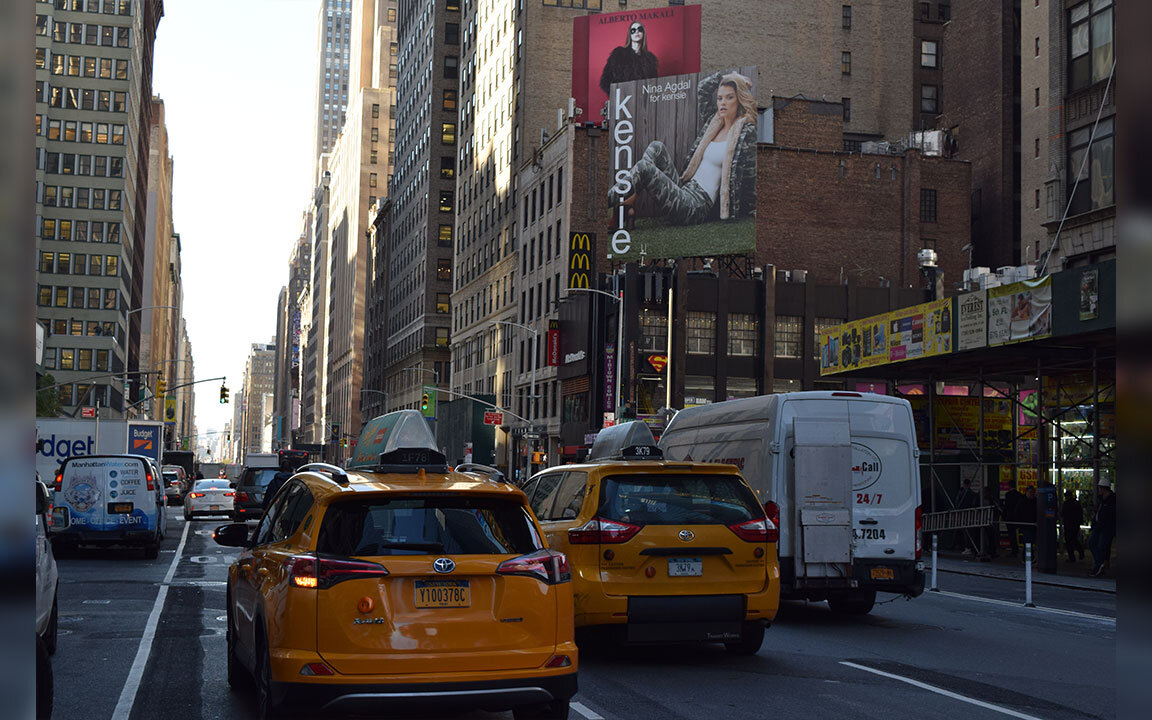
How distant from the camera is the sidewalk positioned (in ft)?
79.2

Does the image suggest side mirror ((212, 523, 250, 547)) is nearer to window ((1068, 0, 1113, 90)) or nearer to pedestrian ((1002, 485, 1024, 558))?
pedestrian ((1002, 485, 1024, 558))

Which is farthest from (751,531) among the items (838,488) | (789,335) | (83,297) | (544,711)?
(83,297)

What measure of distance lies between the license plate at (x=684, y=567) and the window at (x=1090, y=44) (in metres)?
29.0

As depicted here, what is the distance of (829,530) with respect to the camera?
1485 centimetres

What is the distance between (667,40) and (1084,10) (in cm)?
3763

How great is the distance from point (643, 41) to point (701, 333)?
63.4 ft

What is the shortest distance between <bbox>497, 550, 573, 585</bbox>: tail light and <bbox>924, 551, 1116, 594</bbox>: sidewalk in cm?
1731

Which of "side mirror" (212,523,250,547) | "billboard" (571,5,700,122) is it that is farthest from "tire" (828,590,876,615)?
"billboard" (571,5,700,122)

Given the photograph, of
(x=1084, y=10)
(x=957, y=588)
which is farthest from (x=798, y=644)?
(x=1084, y=10)

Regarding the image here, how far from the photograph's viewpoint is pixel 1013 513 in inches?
1221

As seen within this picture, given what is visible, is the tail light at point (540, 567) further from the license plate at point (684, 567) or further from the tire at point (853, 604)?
the tire at point (853, 604)

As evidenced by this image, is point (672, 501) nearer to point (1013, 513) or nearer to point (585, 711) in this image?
point (585, 711)

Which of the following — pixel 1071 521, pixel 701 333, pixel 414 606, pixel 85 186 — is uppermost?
pixel 85 186

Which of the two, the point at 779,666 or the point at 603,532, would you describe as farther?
the point at 779,666
